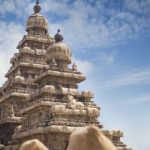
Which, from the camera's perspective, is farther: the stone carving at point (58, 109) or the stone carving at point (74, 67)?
the stone carving at point (74, 67)

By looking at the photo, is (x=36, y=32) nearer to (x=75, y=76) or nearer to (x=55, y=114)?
(x=75, y=76)

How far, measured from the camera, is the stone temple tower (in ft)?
96.3

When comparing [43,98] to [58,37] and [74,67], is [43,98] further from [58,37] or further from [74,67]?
[58,37]

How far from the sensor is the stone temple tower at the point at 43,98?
29356 millimetres

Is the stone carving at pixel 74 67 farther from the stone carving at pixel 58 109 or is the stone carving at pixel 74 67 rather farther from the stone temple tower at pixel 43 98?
the stone carving at pixel 58 109

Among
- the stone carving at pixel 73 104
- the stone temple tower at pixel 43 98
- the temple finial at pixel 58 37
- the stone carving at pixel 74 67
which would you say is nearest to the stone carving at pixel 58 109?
the stone temple tower at pixel 43 98

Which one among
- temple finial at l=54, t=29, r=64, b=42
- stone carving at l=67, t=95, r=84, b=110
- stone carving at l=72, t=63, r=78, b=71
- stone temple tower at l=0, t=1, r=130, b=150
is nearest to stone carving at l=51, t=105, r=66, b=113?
stone temple tower at l=0, t=1, r=130, b=150

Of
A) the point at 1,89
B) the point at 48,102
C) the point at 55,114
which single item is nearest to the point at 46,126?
the point at 55,114

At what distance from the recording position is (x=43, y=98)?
3184 cm

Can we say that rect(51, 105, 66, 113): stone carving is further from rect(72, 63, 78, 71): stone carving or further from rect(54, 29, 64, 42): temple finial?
rect(54, 29, 64, 42): temple finial

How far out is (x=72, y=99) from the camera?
3219 cm

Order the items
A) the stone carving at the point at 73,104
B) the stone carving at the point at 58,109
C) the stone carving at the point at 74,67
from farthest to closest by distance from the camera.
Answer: the stone carving at the point at 74,67
the stone carving at the point at 73,104
the stone carving at the point at 58,109

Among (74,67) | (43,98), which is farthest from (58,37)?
(43,98)

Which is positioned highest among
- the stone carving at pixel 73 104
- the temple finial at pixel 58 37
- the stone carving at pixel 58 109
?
the temple finial at pixel 58 37
